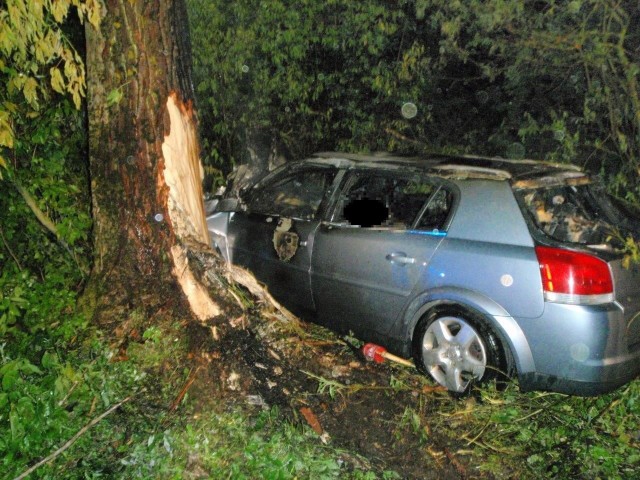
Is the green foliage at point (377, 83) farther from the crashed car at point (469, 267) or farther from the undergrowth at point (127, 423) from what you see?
the undergrowth at point (127, 423)

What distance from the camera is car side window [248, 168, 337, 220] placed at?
16.0ft

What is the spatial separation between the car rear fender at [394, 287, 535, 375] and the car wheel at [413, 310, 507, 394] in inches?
2.5

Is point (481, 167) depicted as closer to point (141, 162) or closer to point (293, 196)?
point (293, 196)

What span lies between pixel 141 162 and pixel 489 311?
2436mm

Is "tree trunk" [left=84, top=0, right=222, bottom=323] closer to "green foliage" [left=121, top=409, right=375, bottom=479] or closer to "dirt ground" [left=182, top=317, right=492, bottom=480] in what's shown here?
"dirt ground" [left=182, top=317, right=492, bottom=480]

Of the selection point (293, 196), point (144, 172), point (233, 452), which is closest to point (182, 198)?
point (144, 172)

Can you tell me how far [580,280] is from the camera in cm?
314

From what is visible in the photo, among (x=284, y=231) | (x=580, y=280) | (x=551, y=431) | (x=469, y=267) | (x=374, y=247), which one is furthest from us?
(x=284, y=231)

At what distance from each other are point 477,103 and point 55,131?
696 cm

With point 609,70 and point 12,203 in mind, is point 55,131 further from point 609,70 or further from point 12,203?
point 609,70

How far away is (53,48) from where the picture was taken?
332cm

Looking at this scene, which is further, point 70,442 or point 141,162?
point 141,162

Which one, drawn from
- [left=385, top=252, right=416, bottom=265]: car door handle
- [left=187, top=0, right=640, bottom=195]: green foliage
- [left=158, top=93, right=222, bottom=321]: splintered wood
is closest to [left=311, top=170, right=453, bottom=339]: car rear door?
[left=385, top=252, right=416, bottom=265]: car door handle

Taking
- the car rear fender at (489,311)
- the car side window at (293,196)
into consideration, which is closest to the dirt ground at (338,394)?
the car rear fender at (489,311)
